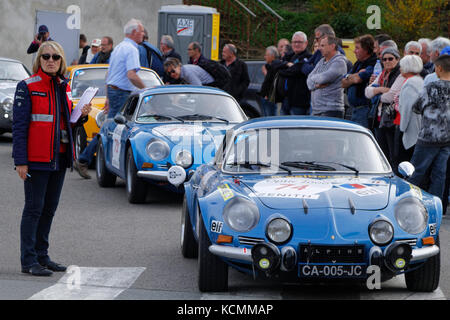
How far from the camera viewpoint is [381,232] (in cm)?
609

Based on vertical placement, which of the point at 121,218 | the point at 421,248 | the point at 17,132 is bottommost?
the point at 121,218

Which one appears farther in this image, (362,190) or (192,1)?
(192,1)

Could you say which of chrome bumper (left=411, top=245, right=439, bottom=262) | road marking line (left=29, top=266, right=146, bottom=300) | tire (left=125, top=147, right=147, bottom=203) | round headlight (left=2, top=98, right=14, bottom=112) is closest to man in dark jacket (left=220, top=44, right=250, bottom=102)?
round headlight (left=2, top=98, right=14, bottom=112)

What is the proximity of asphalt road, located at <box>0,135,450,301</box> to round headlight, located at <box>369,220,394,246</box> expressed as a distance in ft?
1.68

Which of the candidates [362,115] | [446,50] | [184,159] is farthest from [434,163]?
[184,159]

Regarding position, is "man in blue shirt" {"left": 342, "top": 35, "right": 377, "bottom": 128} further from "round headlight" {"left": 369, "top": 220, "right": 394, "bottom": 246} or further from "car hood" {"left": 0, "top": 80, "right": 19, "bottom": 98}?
"car hood" {"left": 0, "top": 80, "right": 19, "bottom": 98}

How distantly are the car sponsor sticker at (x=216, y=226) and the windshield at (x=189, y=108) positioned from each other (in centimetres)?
523

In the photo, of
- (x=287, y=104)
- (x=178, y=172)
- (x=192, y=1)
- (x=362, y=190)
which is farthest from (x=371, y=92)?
(x=192, y=1)

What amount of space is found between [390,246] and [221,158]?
202 cm

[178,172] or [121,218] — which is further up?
[178,172]

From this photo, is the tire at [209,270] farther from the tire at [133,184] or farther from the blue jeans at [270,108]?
the blue jeans at [270,108]

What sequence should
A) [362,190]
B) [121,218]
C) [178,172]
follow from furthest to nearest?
[121,218], [178,172], [362,190]

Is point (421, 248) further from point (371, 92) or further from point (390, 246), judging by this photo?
point (371, 92)

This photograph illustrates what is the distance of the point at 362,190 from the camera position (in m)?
6.55
